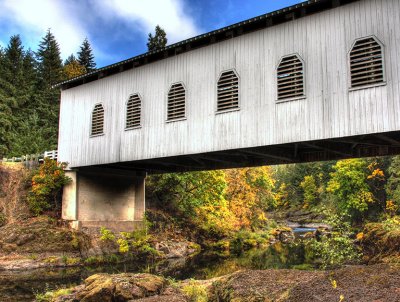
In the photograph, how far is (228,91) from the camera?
1580cm

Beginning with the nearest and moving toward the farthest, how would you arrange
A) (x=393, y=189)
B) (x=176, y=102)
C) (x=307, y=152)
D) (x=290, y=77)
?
(x=290, y=77)
(x=176, y=102)
(x=307, y=152)
(x=393, y=189)

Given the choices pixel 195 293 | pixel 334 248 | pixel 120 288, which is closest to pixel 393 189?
pixel 334 248

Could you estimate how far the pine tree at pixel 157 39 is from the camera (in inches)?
1893

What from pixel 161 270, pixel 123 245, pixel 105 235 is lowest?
pixel 161 270

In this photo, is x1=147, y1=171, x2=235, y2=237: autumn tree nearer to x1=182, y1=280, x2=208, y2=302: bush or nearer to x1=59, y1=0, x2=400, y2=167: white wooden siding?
x1=59, y1=0, x2=400, y2=167: white wooden siding

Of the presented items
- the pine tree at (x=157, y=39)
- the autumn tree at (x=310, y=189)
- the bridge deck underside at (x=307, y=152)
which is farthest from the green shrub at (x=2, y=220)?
the autumn tree at (x=310, y=189)

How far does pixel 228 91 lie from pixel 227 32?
2.35 m

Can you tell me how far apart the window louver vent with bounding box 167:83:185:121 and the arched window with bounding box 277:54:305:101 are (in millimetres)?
4514

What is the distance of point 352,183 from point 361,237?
19.9m

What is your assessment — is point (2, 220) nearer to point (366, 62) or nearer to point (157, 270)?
point (157, 270)

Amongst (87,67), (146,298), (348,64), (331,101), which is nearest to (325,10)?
(348,64)

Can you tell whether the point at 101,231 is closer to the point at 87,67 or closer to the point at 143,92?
the point at 143,92

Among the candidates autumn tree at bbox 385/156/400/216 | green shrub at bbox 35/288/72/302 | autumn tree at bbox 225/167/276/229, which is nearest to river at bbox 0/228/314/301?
green shrub at bbox 35/288/72/302

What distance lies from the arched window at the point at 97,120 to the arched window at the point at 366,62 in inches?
495
